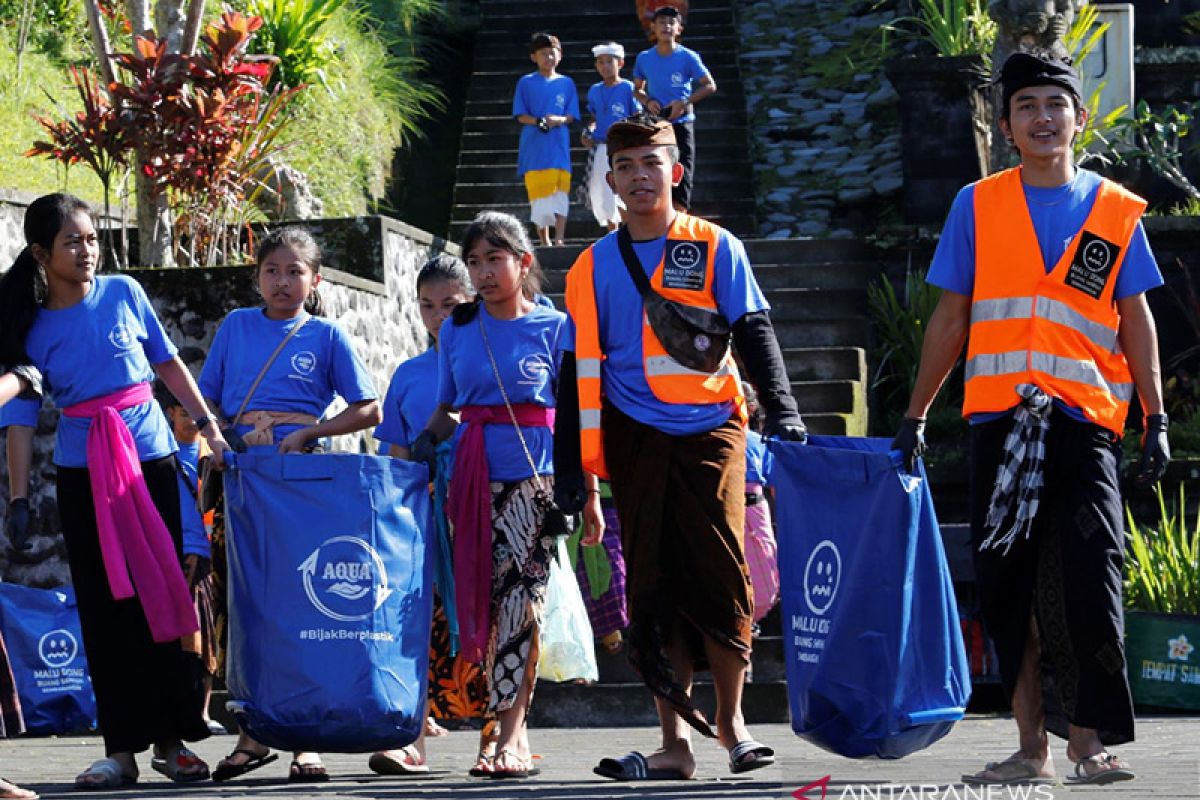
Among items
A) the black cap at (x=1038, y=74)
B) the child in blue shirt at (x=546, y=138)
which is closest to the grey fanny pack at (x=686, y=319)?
the black cap at (x=1038, y=74)

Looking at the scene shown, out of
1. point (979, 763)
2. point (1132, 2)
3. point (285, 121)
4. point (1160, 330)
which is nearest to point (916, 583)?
point (979, 763)

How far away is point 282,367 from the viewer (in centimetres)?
745

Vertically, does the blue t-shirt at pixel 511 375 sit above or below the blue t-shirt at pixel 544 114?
below

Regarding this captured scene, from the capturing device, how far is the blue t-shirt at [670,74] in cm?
1492

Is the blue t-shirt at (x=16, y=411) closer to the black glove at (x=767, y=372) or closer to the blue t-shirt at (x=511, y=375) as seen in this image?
the blue t-shirt at (x=511, y=375)

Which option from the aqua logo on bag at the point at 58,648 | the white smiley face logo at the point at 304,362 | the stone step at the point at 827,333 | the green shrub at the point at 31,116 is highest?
the green shrub at the point at 31,116

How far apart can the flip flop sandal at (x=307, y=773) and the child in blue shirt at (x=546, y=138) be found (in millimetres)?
8406

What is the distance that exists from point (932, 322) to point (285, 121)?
6.64 meters

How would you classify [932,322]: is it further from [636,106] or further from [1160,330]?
[636,106]

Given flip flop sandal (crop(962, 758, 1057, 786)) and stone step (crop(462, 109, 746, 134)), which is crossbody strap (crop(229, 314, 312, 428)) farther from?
stone step (crop(462, 109, 746, 134))

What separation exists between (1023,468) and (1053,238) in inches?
25.1

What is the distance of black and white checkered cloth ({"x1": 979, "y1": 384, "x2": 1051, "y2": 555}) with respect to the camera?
632cm

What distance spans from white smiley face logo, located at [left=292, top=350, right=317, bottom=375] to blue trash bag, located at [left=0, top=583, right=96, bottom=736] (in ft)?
7.47

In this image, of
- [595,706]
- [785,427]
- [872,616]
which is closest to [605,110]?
[595,706]
